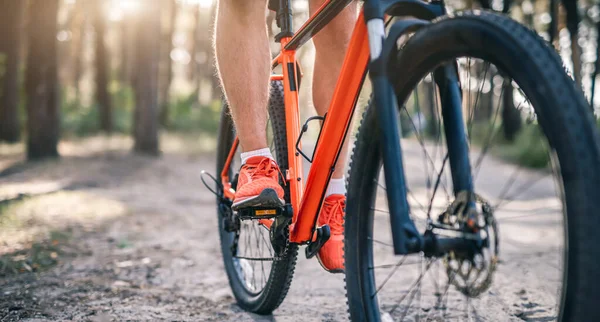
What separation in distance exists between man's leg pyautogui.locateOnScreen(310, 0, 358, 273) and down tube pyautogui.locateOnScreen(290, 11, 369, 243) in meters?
0.13

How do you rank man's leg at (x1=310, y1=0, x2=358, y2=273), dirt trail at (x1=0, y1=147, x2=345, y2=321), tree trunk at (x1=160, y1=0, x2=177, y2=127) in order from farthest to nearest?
tree trunk at (x1=160, y1=0, x2=177, y2=127) → dirt trail at (x1=0, y1=147, x2=345, y2=321) → man's leg at (x1=310, y1=0, x2=358, y2=273)

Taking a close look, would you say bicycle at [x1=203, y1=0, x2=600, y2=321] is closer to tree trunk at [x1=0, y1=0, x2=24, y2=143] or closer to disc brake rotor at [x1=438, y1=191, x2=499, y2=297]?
disc brake rotor at [x1=438, y1=191, x2=499, y2=297]

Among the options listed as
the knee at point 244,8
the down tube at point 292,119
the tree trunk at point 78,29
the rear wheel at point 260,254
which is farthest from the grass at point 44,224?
the tree trunk at point 78,29

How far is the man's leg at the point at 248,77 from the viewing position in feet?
6.08

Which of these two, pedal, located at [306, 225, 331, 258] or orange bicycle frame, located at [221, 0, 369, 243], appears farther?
pedal, located at [306, 225, 331, 258]

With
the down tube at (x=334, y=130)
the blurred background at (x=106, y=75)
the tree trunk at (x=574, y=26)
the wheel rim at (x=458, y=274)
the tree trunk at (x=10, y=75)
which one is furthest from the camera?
the tree trunk at (x=10, y=75)

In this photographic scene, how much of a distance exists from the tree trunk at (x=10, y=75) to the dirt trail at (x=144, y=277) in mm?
6552

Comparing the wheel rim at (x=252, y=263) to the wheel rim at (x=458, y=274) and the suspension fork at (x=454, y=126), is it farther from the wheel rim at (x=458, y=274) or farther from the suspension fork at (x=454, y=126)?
the suspension fork at (x=454, y=126)

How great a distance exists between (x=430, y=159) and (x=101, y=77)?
50.6 feet

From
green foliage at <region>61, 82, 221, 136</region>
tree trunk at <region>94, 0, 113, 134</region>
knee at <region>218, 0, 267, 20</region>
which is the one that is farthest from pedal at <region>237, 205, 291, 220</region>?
tree trunk at <region>94, 0, 113, 134</region>

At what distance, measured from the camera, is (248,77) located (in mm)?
1864

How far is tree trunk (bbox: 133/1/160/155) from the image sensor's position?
10.1m

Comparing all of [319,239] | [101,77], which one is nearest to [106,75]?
[101,77]

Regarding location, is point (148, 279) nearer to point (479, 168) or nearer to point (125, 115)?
point (479, 168)
